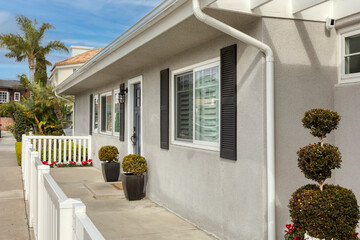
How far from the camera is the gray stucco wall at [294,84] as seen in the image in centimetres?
399

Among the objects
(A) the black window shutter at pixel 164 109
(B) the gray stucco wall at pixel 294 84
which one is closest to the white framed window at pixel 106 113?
(A) the black window shutter at pixel 164 109

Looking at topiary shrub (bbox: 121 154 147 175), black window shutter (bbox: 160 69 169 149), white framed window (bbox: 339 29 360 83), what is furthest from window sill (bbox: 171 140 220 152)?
white framed window (bbox: 339 29 360 83)

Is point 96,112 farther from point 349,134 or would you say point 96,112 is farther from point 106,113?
point 349,134

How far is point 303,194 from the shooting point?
3.16 metres

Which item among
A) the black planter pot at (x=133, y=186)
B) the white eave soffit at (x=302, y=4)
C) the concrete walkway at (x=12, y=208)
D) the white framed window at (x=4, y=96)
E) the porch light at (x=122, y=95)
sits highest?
the white framed window at (x=4, y=96)

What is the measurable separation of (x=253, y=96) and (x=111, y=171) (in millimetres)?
5504

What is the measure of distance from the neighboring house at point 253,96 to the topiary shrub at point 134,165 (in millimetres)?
1247

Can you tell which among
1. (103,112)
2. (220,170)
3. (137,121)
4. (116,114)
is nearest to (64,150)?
(103,112)

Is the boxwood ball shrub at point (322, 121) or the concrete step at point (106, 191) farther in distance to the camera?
the concrete step at point (106, 191)

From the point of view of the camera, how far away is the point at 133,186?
6852mm

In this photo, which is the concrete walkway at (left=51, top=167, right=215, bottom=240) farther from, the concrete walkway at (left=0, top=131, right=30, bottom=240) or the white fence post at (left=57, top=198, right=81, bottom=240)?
the white fence post at (left=57, top=198, right=81, bottom=240)

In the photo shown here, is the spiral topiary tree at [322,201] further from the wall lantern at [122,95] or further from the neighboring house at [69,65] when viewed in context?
the neighboring house at [69,65]

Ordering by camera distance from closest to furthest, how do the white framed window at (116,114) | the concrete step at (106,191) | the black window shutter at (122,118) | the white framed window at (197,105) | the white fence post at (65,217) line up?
the white fence post at (65,217), the white framed window at (197,105), the concrete step at (106,191), the black window shutter at (122,118), the white framed window at (116,114)

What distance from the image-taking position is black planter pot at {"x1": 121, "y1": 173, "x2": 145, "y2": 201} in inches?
268
